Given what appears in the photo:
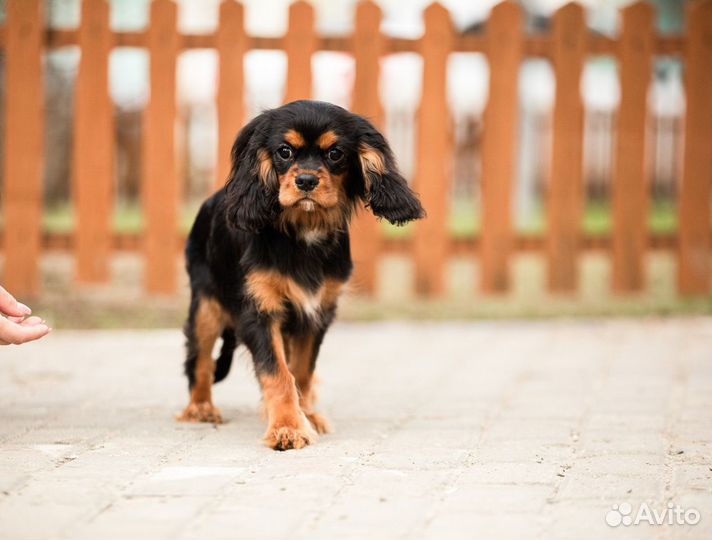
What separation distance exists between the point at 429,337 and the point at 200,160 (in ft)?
38.4

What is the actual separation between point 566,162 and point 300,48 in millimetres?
1992

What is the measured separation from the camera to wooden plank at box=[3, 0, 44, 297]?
6.99m

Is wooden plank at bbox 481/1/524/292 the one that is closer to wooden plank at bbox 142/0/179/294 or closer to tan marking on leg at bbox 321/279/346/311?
wooden plank at bbox 142/0/179/294

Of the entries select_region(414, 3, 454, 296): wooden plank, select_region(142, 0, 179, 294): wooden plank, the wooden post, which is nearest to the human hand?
select_region(142, 0, 179, 294): wooden plank

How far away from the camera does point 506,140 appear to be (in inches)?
289

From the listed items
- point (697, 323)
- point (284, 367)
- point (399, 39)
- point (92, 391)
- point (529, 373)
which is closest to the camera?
point (284, 367)

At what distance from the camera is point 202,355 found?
416 centimetres

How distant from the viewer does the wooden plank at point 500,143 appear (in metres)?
7.23

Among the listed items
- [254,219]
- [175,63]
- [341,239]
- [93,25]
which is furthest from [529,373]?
[93,25]

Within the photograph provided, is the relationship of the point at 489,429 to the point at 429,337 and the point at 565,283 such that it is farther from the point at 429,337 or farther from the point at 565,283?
the point at 565,283

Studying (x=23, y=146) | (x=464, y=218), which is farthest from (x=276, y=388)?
(x=464, y=218)

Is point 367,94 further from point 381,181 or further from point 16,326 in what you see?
point 16,326

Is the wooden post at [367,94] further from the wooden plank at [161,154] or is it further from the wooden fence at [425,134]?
the wooden plank at [161,154]

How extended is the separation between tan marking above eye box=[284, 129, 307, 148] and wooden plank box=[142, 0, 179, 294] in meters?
3.47
